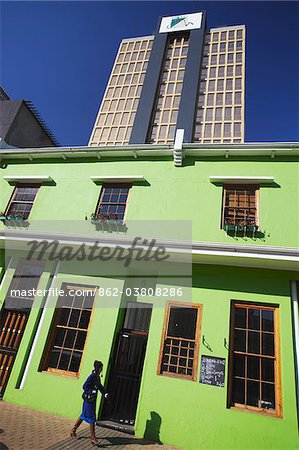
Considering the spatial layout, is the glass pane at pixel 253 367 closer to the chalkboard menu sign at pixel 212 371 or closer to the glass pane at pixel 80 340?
the chalkboard menu sign at pixel 212 371

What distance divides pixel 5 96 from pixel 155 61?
20.9 metres

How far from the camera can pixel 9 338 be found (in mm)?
8617

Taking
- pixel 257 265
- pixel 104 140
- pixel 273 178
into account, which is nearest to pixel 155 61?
pixel 104 140

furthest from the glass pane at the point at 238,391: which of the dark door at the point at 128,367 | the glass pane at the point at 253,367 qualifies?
the dark door at the point at 128,367

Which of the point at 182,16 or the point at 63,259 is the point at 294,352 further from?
the point at 182,16

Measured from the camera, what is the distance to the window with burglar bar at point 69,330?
7941 mm

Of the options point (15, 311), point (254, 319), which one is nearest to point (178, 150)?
point (254, 319)

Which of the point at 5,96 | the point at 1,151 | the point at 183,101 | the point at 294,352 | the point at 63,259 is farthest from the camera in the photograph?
the point at 183,101

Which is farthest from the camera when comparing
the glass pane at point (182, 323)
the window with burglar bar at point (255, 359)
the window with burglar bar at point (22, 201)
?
the window with burglar bar at point (22, 201)

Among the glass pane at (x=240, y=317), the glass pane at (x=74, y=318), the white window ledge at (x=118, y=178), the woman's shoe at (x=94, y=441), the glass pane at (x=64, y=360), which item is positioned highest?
the white window ledge at (x=118, y=178)

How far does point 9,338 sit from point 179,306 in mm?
5514

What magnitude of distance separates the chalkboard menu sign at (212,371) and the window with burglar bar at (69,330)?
3.49 metres

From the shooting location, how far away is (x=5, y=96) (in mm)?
21578

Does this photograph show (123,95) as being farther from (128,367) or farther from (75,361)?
(128,367)
